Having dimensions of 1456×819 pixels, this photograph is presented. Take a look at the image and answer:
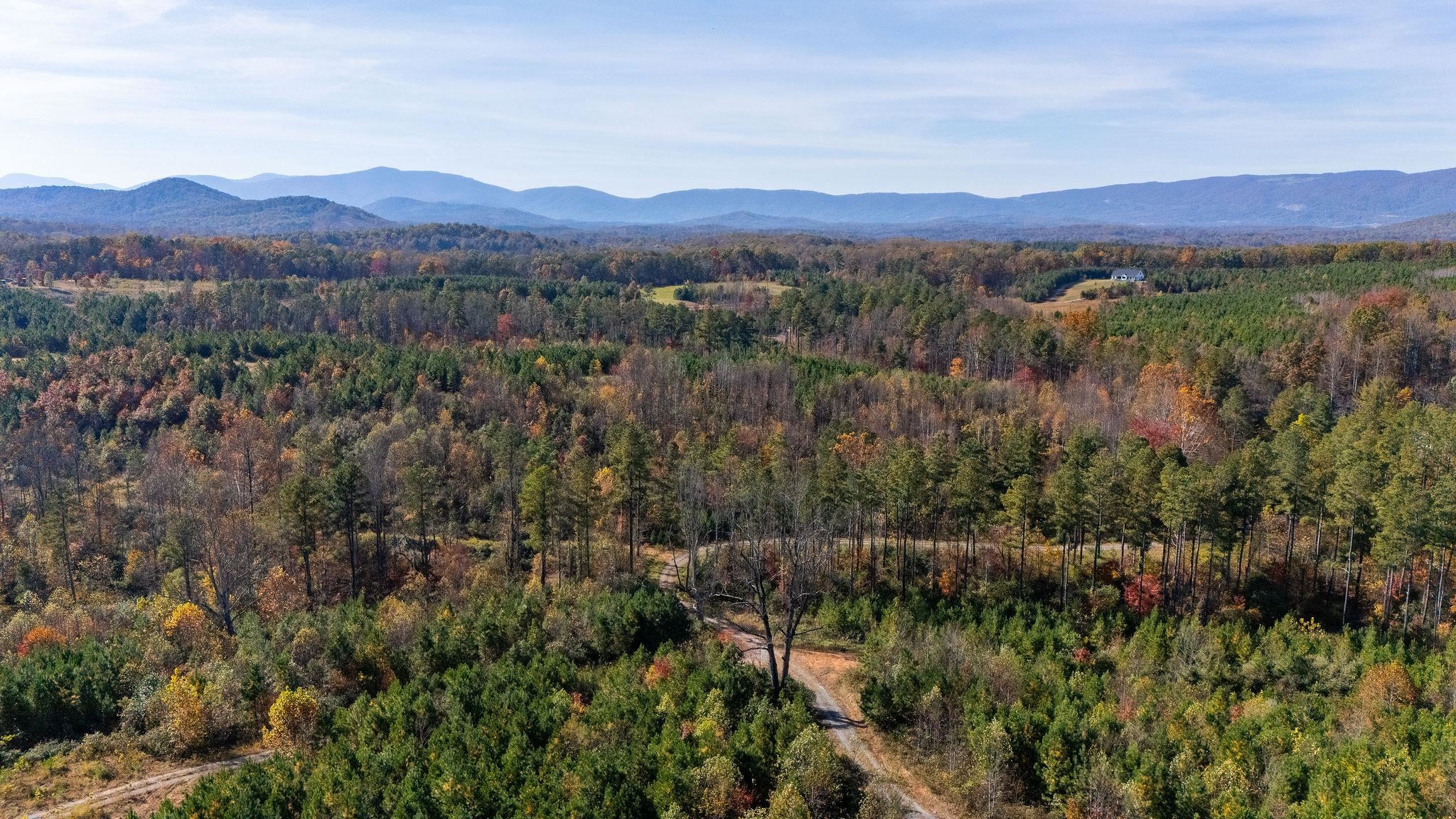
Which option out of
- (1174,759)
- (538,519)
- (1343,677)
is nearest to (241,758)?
(538,519)

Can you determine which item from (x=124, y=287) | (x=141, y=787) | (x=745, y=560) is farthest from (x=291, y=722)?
(x=124, y=287)

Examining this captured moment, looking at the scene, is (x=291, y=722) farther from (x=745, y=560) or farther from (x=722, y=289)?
(x=722, y=289)

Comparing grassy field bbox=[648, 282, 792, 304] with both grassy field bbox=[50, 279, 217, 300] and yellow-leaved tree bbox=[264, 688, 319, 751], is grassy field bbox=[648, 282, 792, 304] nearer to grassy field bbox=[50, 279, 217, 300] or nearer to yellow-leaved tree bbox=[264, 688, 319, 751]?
grassy field bbox=[50, 279, 217, 300]

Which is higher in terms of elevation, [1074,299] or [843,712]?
[1074,299]

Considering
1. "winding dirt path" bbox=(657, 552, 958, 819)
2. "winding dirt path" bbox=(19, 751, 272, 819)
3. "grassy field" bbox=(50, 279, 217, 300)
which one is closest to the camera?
"winding dirt path" bbox=(19, 751, 272, 819)

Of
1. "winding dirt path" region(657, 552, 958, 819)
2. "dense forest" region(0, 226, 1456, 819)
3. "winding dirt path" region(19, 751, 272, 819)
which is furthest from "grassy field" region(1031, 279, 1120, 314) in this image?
"winding dirt path" region(19, 751, 272, 819)

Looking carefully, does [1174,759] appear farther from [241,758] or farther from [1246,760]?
[241,758]
